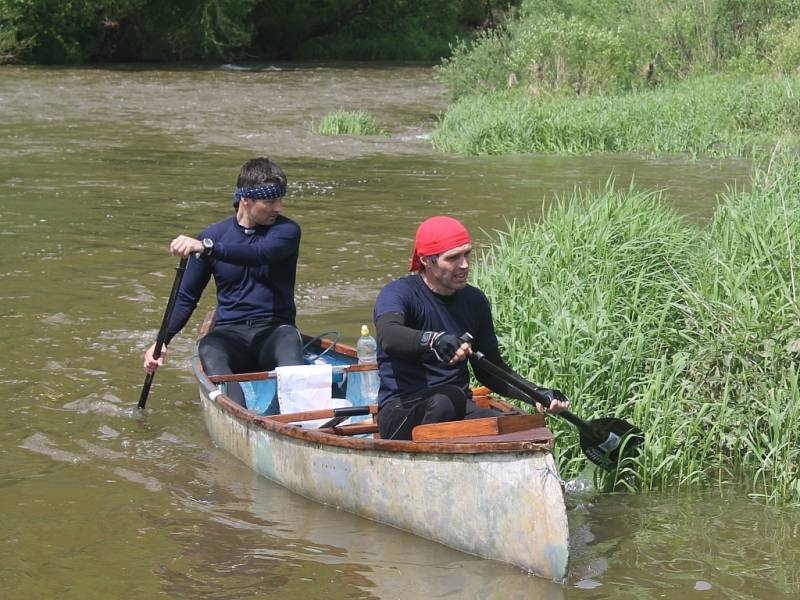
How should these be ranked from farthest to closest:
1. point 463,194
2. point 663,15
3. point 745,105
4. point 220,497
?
point 663,15, point 745,105, point 463,194, point 220,497

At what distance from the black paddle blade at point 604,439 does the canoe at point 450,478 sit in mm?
474

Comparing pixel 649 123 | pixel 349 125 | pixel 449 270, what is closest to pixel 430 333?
pixel 449 270

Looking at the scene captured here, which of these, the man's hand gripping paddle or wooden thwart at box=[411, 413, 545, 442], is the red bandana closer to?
the man's hand gripping paddle

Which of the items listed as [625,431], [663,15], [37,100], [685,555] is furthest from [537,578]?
[37,100]

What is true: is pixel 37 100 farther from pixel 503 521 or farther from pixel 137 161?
pixel 503 521

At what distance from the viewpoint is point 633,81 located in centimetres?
2353

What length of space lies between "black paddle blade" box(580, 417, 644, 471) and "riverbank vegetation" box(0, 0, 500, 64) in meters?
35.1

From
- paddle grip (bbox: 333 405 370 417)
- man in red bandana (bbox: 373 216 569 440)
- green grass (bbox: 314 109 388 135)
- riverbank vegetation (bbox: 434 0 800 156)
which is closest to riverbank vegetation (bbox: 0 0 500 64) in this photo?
riverbank vegetation (bbox: 434 0 800 156)

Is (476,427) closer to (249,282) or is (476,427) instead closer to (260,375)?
(260,375)

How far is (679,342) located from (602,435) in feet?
3.64

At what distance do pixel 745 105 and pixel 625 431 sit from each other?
13925 mm

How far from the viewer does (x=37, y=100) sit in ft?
93.0

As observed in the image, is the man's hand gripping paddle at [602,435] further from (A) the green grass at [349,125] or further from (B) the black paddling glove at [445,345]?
(A) the green grass at [349,125]

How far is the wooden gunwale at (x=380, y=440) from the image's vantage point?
570 cm
